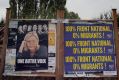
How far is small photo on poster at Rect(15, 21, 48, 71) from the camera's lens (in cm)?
607

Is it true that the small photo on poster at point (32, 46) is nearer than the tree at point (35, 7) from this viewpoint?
Yes

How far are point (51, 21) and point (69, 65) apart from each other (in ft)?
3.17

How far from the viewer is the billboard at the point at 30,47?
6.06 meters

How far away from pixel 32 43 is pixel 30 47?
9 cm

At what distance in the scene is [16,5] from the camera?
29062mm

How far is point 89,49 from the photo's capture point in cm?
611

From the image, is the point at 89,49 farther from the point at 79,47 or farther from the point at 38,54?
the point at 38,54

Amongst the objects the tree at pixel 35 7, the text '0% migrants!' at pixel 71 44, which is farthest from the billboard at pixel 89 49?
the tree at pixel 35 7

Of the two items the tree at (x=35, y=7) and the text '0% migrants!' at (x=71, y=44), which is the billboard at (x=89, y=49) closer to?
the text '0% migrants!' at (x=71, y=44)

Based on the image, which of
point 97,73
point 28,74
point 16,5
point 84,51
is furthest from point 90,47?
point 16,5

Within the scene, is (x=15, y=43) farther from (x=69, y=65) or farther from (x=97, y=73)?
(x=97, y=73)

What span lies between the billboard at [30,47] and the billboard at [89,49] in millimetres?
320

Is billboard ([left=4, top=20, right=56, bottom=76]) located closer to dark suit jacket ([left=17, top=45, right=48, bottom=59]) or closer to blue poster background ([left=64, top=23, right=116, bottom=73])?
dark suit jacket ([left=17, top=45, right=48, bottom=59])

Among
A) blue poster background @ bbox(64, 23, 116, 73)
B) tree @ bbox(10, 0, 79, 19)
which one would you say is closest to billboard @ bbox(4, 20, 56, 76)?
blue poster background @ bbox(64, 23, 116, 73)
